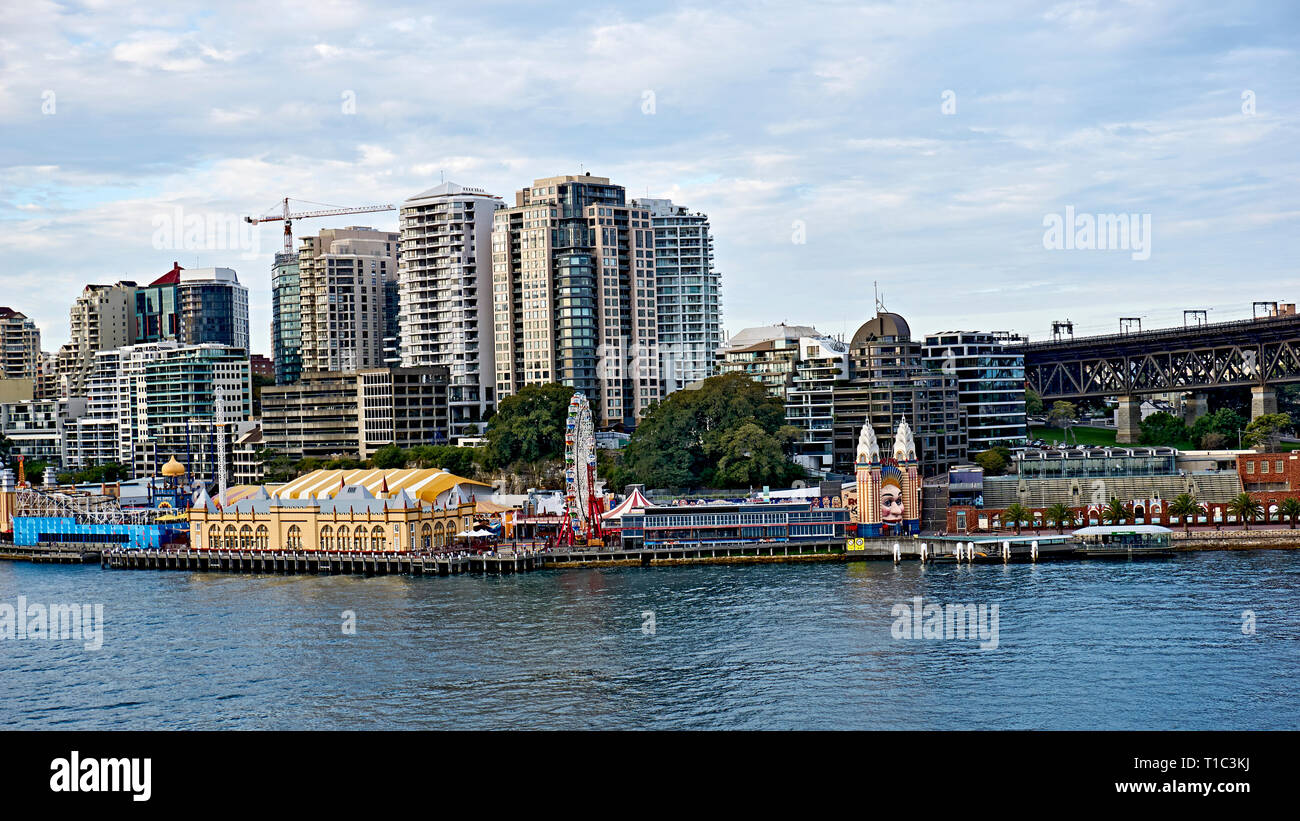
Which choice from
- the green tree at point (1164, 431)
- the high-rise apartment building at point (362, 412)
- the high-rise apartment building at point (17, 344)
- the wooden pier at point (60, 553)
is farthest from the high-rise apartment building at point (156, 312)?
the green tree at point (1164, 431)

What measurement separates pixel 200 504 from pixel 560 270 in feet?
117

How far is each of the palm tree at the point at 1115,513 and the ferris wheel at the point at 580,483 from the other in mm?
24735

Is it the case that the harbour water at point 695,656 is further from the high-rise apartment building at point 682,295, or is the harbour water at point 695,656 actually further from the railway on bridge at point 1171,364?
the high-rise apartment building at point 682,295

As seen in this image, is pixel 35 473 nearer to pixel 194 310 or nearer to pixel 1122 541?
pixel 194 310

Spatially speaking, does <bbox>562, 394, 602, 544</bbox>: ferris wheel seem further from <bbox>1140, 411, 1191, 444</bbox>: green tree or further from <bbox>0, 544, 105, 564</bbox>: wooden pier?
<bbox>1140, 411, 1191, 444</bbox>: green tree

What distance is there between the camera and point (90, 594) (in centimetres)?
5831

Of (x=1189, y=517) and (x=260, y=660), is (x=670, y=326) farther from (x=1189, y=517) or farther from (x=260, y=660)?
(x=260, y=660)

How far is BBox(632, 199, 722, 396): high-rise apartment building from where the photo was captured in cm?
10350

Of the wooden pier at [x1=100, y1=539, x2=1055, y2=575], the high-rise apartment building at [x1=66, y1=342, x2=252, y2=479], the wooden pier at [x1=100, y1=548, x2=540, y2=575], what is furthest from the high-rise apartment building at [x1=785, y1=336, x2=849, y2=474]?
the high-rise apartment building at [x1=66, y1=342, x2=252, y2=479]

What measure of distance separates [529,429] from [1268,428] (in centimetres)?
4506

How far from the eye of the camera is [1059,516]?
214 ft

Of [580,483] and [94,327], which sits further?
[94,327]

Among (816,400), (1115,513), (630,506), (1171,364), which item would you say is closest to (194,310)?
(816,400)
